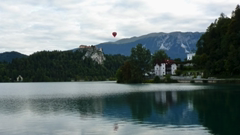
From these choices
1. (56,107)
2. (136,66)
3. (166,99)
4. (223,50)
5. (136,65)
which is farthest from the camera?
(136,65)

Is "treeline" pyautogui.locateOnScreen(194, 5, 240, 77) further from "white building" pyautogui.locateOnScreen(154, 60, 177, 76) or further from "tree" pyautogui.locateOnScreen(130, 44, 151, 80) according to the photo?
"tree" pyautogui.locateOnScreen(130, 44, 151, 80)

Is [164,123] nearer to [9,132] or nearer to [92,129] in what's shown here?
[92,129]

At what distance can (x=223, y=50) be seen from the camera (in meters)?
118

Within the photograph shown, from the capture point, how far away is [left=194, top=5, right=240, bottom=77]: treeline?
106938 mm

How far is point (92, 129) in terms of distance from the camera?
23.8 meters

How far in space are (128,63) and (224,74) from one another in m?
42.7

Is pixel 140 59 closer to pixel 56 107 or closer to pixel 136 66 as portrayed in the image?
pixel 136 66

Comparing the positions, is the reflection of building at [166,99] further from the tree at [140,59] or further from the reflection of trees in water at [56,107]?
the tree at [140,59]

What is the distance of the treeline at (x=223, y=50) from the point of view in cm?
10694

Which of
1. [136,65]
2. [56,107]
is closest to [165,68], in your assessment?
[136,65]

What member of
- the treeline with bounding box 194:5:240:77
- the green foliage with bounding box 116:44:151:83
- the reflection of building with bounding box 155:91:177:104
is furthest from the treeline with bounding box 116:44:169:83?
the reflection of building with bounding box 155:91:177:104

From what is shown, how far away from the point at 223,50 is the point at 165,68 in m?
48.1

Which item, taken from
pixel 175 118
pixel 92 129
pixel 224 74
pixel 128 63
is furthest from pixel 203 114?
pixel 128 63

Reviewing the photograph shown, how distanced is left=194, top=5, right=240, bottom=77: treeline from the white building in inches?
780
